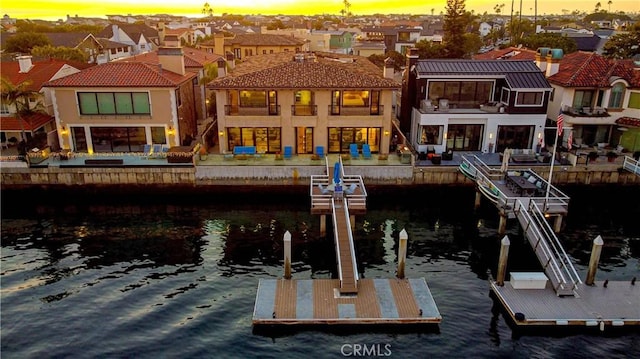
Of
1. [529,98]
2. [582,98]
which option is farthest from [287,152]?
[582,98]

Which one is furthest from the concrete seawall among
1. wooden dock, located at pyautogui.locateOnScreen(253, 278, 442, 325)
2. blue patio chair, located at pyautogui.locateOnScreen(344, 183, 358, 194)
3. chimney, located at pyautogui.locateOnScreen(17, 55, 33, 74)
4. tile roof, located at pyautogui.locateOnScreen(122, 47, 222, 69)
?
tile roof, located at pyautogui.locateOnScreen(122, 47, 222, 69)

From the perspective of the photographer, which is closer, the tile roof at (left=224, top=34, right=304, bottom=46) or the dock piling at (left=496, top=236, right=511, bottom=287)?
the dock piling at (left=496, top=236, right=511, bottom=287)

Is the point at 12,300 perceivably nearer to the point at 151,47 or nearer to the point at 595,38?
the point at 151,47

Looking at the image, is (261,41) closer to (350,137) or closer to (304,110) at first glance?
(304,110)

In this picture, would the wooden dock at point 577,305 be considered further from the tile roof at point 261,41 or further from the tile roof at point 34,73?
the tile roof at point 261,41

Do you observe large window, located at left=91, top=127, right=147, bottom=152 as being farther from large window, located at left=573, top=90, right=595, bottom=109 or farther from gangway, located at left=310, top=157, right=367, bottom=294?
large window, located at left=573, top=90, right=595, bottom=109

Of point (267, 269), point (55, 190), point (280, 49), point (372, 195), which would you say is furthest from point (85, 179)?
point (280, 49)
